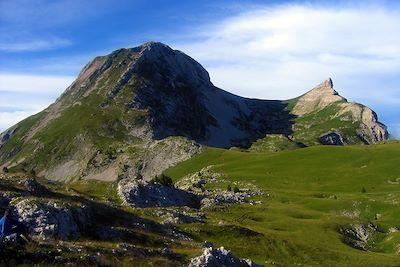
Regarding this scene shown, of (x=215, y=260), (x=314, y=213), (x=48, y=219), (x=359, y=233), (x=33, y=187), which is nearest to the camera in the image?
(x=215, y=260)

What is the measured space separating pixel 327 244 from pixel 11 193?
57602mm

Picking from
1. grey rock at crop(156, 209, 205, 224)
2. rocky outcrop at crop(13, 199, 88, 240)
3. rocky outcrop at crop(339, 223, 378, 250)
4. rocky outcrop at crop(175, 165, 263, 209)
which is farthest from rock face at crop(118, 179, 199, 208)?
rocky outcrop at crop(13, 199, 88, 240)

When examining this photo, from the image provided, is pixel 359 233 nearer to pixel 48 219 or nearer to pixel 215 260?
pixel 215 260

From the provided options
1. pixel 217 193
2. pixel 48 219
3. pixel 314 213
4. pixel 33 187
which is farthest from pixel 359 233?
pixel 48 219

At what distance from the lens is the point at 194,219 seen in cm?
7738

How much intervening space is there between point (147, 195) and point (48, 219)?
55887 millimetres

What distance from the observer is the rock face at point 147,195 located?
96438 mm

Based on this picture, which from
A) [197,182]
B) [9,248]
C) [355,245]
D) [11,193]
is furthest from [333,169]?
[9,248]

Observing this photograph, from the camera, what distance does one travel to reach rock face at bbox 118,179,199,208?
96438 millimetres

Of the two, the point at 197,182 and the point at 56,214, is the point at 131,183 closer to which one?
the point at 56,214

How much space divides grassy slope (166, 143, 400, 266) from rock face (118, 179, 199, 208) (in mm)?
10014

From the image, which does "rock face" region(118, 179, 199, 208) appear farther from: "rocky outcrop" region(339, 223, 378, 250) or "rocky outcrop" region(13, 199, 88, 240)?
"rocky outcrop" region(13, 199, 88, 240)

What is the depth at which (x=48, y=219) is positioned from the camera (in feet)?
145

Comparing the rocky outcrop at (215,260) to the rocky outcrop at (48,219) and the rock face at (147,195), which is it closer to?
the rocky outcrop at (48,219)
